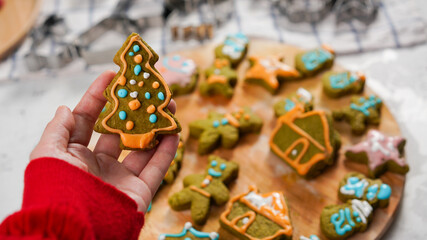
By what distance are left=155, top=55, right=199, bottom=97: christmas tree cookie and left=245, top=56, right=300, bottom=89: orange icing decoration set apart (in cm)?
31

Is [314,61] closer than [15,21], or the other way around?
[314,61]

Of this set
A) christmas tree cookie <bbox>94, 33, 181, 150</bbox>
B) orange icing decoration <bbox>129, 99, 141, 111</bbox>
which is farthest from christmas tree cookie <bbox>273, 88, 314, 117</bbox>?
orange icing decoration <bbox>129, 99, 141, 111</bbox>

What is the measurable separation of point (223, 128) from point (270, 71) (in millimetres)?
464

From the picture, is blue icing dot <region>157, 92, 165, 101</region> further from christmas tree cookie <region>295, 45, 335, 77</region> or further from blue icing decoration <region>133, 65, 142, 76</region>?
christmas tree cookie <region>295, 45, 335, 77</region>

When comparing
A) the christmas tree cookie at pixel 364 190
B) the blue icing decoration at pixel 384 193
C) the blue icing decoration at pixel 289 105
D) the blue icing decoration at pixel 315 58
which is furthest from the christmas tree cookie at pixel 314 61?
the blue icing decoration at pixel 384 193

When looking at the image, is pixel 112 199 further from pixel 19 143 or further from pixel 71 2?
pixel 71 2

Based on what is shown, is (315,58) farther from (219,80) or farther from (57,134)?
(57,134)

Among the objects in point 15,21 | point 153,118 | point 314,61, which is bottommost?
point 314,61

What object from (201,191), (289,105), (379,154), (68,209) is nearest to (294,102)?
(289,105)

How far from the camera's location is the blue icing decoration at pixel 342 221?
5.61ft

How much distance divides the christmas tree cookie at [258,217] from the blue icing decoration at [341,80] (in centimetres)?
74

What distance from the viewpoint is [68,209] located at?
1.20 meters

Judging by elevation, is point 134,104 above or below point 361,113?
above

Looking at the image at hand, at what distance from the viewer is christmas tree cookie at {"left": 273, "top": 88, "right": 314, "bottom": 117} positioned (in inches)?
84.2
